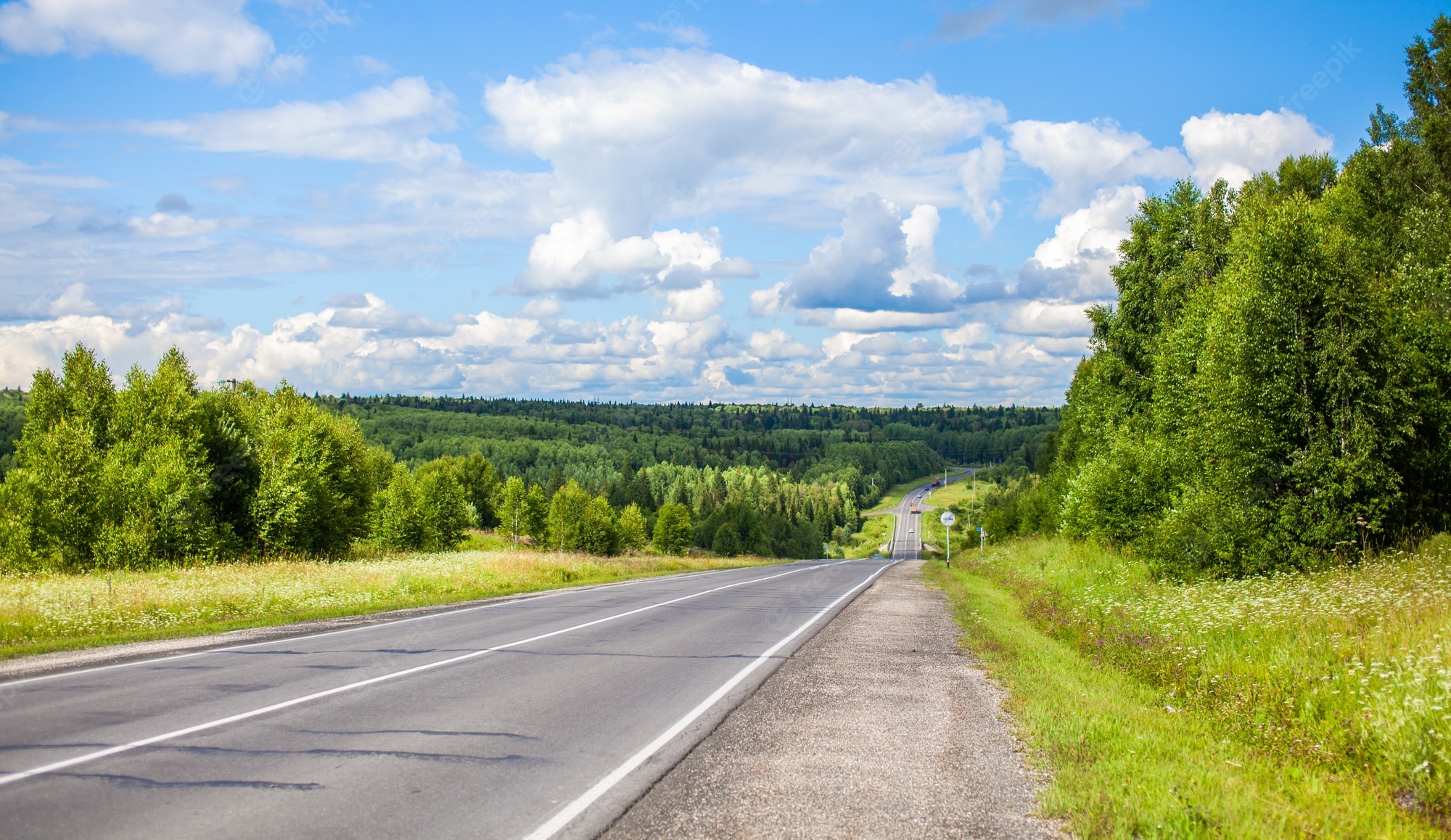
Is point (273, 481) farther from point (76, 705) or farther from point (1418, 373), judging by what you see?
point (1418, 373)

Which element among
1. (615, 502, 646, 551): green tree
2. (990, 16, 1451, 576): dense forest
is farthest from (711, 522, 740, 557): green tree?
(990, 16, 1451, 576): dense forest

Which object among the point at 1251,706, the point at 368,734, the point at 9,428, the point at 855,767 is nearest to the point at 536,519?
the point at 368,734

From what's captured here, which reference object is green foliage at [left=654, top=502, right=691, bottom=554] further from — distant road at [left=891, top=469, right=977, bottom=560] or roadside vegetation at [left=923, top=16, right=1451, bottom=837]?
roadside vegetation at [left=923, top=16, right=1451, bottom=837]

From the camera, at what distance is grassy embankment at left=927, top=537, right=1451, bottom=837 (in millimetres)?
5328

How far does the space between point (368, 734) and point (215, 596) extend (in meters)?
12.5

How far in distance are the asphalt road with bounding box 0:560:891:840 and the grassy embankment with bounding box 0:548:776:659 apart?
330 centimetres

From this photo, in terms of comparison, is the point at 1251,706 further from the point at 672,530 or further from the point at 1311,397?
the point at 672,530

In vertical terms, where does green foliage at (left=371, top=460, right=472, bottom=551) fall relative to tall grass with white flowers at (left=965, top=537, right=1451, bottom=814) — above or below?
below

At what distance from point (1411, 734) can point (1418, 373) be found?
1486 centimetres

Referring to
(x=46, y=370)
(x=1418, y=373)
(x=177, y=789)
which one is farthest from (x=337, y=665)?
(x=46, y=370)

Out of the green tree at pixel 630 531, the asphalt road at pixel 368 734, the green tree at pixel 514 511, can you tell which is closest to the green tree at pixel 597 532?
the green tree at pixel 630 531

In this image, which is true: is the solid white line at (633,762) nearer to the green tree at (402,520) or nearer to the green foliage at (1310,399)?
the green foliage at (1310,399)

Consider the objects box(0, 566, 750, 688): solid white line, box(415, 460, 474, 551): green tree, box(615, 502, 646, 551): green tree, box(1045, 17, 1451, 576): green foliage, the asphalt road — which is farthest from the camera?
box(615, 502, 646, 551): green tree

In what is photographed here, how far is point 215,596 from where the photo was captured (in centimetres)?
1700
